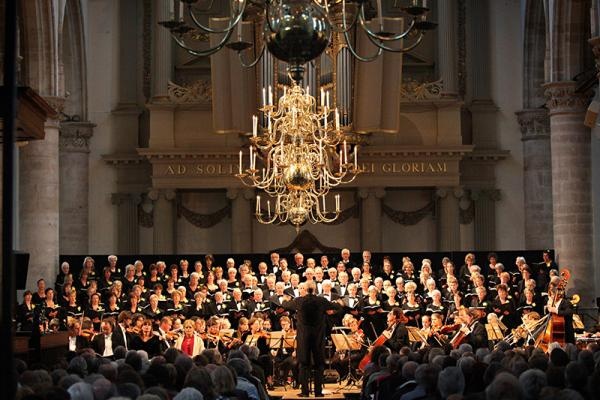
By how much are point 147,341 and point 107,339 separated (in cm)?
45

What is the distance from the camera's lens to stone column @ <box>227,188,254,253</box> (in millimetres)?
19797

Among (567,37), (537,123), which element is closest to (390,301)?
(567,37)

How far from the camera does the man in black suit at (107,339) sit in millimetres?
12180

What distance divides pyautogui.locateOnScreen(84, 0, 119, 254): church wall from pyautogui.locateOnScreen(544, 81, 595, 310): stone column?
7.96m

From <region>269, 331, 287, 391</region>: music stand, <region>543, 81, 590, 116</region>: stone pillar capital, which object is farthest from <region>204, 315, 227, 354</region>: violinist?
<region>543, 81, 590, 116</region>: stone pillar capital

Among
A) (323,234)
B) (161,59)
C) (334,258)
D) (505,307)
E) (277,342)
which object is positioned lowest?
(277,342)

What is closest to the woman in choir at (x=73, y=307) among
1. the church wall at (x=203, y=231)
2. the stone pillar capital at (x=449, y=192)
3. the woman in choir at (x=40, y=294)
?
the woman in choir at (x=40, y=294)

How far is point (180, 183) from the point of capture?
64.4 ft

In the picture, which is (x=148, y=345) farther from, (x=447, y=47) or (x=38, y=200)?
(x=447, y=47)

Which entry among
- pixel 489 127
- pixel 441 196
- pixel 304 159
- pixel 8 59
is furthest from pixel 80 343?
pixel 489 127

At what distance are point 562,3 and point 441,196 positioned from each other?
4.81 m

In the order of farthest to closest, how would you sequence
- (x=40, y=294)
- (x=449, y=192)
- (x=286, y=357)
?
(x=449, y=192) → (x=40, y=294) → (x=286, y=357)

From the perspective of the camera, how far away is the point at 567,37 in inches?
625

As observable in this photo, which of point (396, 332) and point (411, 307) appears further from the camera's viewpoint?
point (411, 307)
